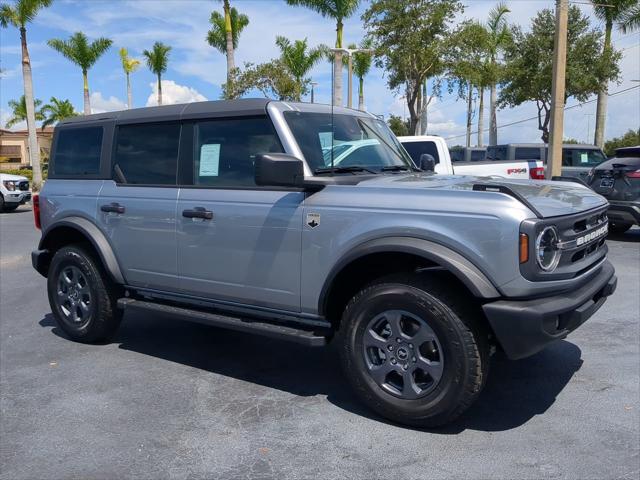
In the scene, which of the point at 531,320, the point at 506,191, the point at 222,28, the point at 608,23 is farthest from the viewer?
the point at 222,28

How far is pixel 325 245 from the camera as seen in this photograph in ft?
13.2

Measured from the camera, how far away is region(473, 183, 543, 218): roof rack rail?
341cm

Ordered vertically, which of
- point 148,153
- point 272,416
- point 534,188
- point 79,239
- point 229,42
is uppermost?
point 229,42

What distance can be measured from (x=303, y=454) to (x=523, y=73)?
2868 cm

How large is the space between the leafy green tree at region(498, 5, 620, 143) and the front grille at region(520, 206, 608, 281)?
977 inches

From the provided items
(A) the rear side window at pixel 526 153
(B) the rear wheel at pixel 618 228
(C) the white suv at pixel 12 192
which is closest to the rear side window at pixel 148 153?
(B) the rear wheel at pixel 618 228

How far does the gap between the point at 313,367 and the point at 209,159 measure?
6.00ft

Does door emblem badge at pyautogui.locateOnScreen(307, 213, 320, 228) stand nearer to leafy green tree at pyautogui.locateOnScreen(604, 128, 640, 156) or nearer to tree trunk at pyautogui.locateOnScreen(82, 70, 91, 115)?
tree trunk at pyautogui.locateOnScreen(82, 70, 91, 115)

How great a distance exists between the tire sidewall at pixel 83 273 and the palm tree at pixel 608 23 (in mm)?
26469

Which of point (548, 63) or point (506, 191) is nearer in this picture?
point (506, 191)

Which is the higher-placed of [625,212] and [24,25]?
[24,25]

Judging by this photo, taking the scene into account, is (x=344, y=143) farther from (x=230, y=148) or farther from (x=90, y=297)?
(x=90, y=297)

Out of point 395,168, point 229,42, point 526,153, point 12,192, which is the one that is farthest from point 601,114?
point 395,168

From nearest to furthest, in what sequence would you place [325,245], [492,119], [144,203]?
[325,245] < [144,203] < [492,119]
